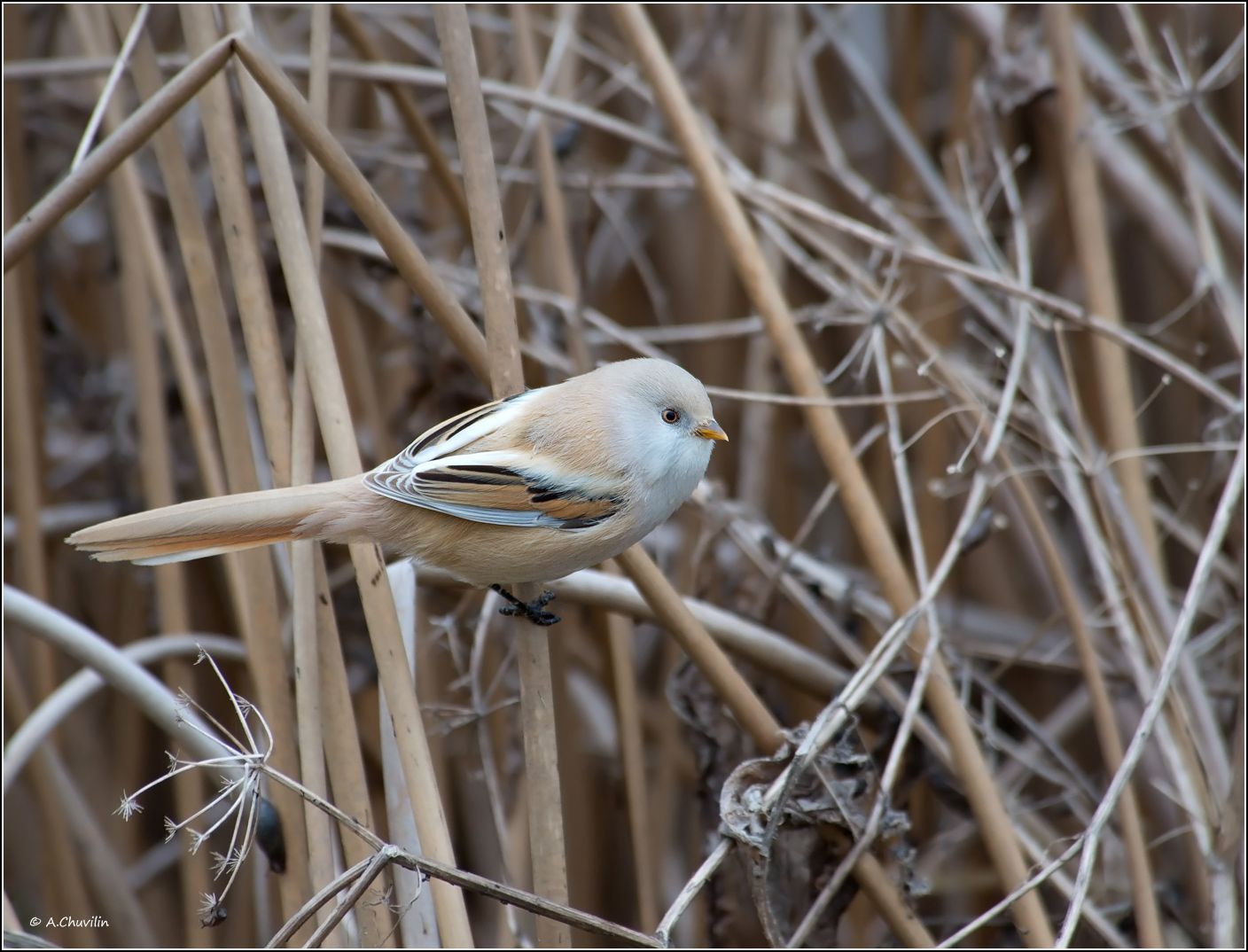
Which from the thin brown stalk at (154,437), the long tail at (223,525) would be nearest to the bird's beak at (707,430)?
the long tail at (223,525)

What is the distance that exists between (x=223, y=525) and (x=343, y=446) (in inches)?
8.2

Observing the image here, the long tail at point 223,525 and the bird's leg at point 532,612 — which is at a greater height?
the long tail at point 223,525

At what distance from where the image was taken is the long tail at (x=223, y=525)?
1475mm

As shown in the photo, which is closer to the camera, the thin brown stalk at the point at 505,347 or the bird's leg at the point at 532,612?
the thin brown stalk at the point at 505,347

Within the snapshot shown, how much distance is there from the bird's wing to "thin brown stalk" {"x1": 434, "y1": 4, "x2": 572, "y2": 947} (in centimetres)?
11

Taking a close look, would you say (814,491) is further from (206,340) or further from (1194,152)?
(206,340)

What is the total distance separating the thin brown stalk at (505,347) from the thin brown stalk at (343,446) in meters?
0.13

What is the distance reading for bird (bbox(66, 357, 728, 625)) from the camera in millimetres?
1630

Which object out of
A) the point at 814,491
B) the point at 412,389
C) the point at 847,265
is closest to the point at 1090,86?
the point at 847,265

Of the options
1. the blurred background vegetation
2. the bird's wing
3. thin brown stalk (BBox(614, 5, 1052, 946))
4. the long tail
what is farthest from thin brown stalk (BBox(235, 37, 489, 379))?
thin brown stalk (BBox(614, 5, 1052, 946))

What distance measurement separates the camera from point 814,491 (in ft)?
11.4

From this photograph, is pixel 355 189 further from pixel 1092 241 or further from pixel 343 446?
pixel 1092 241

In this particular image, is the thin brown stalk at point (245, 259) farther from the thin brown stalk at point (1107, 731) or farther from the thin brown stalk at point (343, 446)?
the thin brown stalk at point (1107, 731)

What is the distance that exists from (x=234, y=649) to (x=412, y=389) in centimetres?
68
